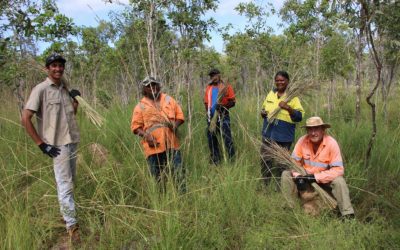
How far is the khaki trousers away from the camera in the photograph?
331cm

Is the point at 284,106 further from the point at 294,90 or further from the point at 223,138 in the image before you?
the point at 223,138

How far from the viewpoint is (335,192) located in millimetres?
3410

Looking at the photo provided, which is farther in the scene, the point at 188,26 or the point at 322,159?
the point at 188,26

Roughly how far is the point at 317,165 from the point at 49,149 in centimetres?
261

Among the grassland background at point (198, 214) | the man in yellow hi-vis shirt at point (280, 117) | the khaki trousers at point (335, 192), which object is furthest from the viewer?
the man in yellow hi-vis shirt at point (280, 117)

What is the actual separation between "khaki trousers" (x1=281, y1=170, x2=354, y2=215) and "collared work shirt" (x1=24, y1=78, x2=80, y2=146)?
2155mm

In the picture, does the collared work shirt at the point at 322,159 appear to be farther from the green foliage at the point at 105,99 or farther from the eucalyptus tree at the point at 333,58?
the eucalyptus tree at the point at 333,58

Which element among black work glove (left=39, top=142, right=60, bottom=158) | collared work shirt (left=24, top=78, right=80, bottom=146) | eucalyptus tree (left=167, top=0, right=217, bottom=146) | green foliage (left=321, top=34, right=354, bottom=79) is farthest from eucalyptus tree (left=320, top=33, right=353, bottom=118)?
black work glove (left=39, top=142, right=60, bottom=158)

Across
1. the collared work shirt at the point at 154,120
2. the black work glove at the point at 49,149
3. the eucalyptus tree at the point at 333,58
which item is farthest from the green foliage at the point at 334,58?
the black work glove at the point at 49,149

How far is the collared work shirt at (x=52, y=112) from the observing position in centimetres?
305

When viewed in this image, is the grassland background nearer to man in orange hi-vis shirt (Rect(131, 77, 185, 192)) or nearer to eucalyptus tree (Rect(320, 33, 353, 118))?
man in orange hi-vis shirt (Rect(131, 77, 185, 192))

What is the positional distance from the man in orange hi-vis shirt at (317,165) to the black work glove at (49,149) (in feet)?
7.28

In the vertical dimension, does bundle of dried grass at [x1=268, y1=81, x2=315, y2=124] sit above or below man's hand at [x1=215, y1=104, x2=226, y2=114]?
above

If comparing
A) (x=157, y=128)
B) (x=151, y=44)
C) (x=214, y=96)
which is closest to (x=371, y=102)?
(x=214, y=96)
